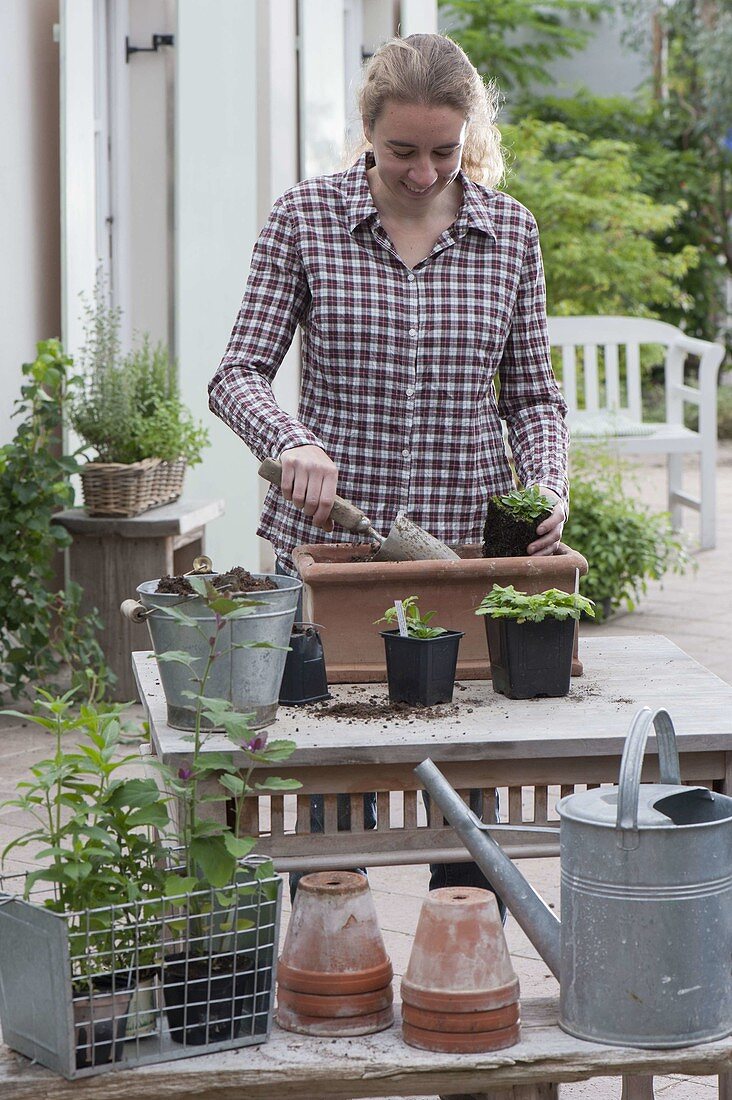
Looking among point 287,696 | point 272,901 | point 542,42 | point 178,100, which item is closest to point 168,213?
point 178,100

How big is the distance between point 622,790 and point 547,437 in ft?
3.59

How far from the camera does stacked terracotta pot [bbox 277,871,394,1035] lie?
160 cm

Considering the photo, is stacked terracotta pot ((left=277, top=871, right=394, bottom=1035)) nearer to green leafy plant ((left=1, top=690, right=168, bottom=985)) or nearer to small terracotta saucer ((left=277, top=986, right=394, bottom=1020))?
small terracotta saucer ((left=277, top=986, right=394, bottom=1020))

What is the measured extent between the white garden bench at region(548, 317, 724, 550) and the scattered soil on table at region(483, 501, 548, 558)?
5.19 meters

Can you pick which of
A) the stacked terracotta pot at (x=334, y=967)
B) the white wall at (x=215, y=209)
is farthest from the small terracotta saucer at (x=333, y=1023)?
the white wall at (x=215, y=209)

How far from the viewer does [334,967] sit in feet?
5.29

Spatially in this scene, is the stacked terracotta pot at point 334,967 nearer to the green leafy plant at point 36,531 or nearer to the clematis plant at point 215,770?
the clematis plant at point 215,770

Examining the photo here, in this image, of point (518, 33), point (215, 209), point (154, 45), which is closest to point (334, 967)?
point (215, 209)

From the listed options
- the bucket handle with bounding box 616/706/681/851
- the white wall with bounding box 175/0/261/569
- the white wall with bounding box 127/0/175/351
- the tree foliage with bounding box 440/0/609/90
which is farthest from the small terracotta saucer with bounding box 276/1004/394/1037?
the tree foliage with bounding box 440/0/609/90

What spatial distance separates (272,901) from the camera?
1.62 m

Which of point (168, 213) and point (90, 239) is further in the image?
point (168, 213)

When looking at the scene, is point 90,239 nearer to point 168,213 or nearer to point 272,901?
point 168,213

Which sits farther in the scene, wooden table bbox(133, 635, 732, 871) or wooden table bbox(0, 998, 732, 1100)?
wooden table bbox(133, 635, 732, 871)

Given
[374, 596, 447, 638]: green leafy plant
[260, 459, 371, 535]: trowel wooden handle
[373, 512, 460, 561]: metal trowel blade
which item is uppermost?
→ [260, 459, 371, 535]: trowel wooden handle
